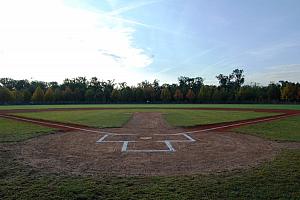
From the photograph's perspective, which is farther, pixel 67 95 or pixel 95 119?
pixel 67 95

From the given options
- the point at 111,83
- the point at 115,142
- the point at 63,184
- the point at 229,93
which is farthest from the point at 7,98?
the point at 63,184

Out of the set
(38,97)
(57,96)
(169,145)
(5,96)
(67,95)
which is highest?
(67,95)

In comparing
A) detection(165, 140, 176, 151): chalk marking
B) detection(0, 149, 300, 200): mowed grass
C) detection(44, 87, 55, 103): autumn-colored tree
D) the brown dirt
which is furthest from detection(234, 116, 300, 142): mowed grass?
detection(44, 87, 55, 103): autumn-colored tree

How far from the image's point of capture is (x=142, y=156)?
32.9 ft

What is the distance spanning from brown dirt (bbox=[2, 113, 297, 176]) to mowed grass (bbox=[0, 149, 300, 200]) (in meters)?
0.69

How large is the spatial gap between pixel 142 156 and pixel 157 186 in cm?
367

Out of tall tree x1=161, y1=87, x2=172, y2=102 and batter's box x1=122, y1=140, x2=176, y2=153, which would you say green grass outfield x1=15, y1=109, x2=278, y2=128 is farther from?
tall tree x1=161, y1=87, x2=172, y2=102

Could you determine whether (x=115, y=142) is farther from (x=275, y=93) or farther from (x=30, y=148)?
(x=275, y=93)

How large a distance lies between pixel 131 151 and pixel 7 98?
9748 centimetres

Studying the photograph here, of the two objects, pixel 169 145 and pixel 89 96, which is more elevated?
pixel 89 96

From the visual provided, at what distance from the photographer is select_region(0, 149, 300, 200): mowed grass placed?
5763 millimetres

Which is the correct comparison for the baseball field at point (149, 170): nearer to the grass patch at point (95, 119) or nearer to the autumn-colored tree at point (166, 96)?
the grass patch at point (95, 119)

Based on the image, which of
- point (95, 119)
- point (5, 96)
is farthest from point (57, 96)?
point (95, 119)

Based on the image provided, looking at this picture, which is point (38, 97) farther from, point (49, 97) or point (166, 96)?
point (166, 96)
